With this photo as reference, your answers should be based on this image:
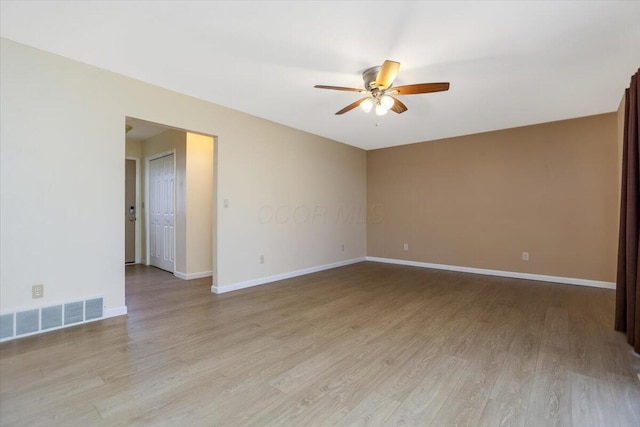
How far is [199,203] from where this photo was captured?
4770mm

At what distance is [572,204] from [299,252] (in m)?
4.25

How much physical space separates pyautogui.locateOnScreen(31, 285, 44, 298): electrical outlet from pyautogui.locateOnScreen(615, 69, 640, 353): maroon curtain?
482cm

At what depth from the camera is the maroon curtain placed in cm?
229

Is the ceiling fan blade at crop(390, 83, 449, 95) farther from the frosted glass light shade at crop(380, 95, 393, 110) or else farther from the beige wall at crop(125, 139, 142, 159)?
the beige wall at crop(125, 139, 142, 159)

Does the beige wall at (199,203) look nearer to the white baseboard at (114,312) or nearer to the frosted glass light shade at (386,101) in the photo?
the white baseboard at (114,312)

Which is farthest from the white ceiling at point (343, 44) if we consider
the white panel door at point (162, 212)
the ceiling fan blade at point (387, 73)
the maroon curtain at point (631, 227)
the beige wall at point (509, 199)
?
the white panel door at point (162, 212)

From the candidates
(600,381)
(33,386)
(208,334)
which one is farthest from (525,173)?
(33,386)

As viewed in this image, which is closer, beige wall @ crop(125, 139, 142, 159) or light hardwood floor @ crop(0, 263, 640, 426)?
light hardwood floor @ crop(0, 263, 640, 426)

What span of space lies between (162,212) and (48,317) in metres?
3.04

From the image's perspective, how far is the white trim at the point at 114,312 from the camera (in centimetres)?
283

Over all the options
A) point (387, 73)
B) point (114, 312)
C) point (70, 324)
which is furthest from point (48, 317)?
point (387, 73)

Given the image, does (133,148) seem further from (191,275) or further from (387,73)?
(387,73)

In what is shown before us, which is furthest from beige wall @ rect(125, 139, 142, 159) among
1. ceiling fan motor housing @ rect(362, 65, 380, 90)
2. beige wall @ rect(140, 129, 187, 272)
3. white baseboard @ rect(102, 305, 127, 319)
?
ceiling fan motor housing @ rect(362, 65, 380, 90)

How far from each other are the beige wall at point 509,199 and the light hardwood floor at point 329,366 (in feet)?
3.90
